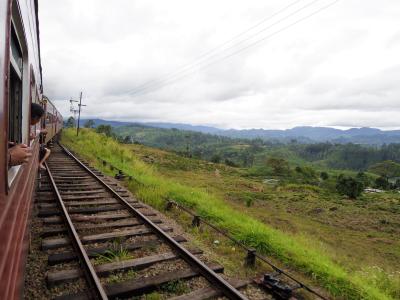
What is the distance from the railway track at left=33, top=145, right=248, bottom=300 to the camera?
4.39 meters

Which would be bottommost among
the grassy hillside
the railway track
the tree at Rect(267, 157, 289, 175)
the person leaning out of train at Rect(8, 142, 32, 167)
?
the tree at Rect(267, 157, 289, 175)

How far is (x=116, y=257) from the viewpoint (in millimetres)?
5379

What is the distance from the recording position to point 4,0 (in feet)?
5.42

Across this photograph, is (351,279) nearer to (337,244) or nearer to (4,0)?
(4,0)

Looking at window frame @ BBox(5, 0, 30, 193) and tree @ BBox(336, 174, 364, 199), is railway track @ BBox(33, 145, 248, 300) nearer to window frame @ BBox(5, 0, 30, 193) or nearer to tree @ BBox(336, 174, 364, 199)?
window frame @ BBox(5, 0, 30, 193)

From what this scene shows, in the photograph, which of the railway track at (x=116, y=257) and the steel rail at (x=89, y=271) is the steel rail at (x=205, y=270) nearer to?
the railway track at (x=116, y=257)

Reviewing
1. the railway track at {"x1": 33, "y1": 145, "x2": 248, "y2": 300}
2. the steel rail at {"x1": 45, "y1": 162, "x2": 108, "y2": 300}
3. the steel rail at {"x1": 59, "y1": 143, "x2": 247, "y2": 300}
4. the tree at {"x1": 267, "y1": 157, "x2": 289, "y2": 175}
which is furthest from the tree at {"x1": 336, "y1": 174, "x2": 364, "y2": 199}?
the steel rail at {"x1": 45, "y1": 162, "x2": 108, "y2": 300}

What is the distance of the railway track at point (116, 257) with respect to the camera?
4.39m

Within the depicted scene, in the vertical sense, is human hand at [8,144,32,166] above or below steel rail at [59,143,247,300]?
above

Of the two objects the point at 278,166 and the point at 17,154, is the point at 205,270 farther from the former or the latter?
the point at 278,166

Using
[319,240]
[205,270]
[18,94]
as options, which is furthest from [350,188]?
[18,94]

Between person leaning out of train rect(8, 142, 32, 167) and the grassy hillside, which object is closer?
person leaning out of train rect(8, 142, 32, 167)

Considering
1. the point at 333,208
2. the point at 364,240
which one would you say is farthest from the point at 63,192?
the point at 333,208

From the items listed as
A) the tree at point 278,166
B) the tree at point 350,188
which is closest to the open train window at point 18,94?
the tree at point 350,188
